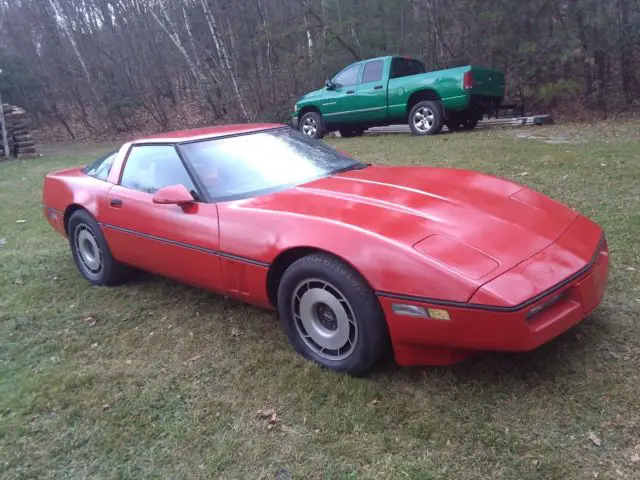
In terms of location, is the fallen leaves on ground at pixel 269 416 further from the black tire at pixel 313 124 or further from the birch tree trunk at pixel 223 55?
the birch tree trunk at pixel 223 55

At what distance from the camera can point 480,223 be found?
262 centimetres

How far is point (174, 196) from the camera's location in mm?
3156

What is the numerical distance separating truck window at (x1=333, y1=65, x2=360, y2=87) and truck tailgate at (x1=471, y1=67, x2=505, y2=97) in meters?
2.63

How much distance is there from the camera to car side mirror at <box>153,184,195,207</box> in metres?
3.15

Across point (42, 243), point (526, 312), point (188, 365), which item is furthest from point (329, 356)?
point (42, 243)

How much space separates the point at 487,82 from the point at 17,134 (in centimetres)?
1327

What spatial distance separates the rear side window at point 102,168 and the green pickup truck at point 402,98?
7295 millimetres

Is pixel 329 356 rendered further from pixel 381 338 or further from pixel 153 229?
pixel 153 229

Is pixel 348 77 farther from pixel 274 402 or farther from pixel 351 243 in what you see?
pixel 274 402

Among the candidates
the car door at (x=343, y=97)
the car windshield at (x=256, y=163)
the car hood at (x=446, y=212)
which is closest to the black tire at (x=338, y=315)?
the car hood at (x=446, y=212)

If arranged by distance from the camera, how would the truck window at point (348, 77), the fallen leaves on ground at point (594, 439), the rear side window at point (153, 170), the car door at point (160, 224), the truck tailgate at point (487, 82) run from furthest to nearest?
the truck window at point (348, 77) < the truck tailgate at point (487, 82) < the rear side window at point (153, 170) < the car door at point (160, 224) < the fallen leaves on ground at point (594, 439)

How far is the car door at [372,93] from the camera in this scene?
433 inches

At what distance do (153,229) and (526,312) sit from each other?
2419 mm

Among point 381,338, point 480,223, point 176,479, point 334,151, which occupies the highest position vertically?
point 334,151
